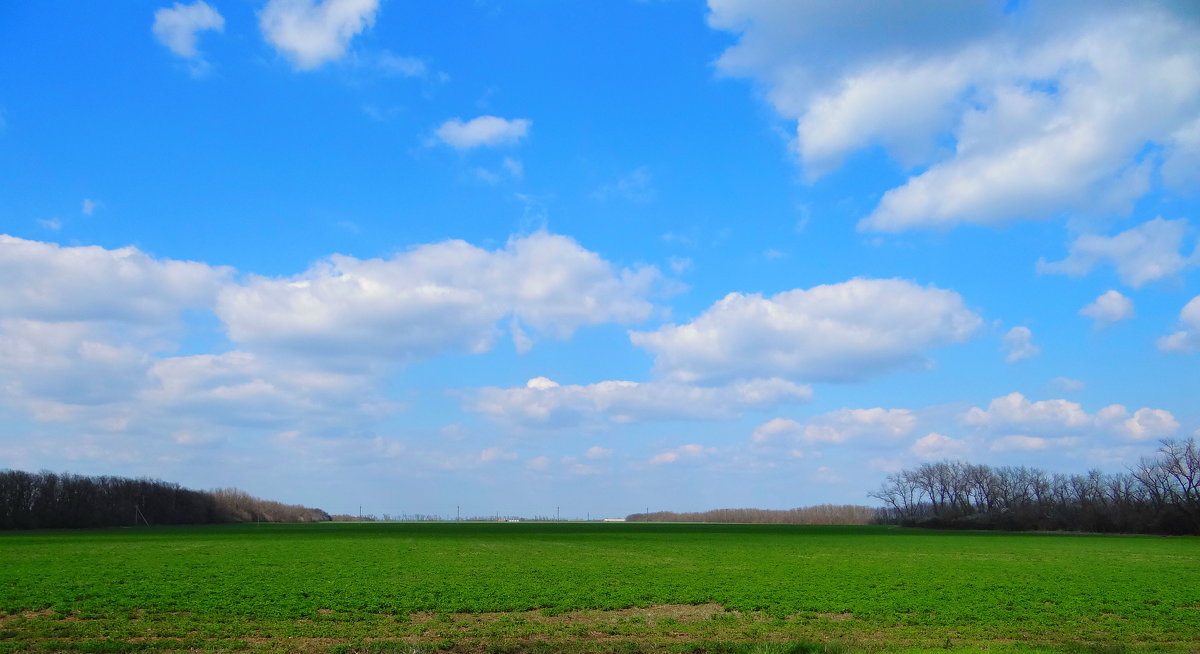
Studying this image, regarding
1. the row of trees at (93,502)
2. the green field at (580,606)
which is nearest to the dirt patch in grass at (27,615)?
the green field at (580,606)

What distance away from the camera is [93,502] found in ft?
470

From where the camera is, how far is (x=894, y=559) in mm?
49031

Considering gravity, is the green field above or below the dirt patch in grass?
below

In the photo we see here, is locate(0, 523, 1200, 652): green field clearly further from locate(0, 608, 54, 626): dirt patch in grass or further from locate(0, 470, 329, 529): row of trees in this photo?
Result: locate(0, 470, 329, 529): row of trees

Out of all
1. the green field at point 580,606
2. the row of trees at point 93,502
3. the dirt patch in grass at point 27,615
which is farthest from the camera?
the row of trees at point 93,502

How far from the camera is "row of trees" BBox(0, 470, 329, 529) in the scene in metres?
128

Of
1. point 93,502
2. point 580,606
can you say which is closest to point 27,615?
point 580,606

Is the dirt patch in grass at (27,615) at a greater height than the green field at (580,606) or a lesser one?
greater

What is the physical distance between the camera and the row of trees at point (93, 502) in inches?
5027

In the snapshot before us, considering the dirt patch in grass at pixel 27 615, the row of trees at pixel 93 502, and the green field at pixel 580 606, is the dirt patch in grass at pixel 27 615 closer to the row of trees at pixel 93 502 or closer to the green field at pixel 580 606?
the green field at pixel 580 606

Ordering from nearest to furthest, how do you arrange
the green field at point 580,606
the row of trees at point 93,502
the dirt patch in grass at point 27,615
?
1. the green field at point 580,606
2. the dirt patch in grass at point 27,615
3. the row of trees at point 93,502

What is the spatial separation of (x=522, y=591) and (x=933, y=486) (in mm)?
192123

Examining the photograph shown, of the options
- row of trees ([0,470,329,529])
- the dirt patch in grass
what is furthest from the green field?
row of trees ([0,470,329,529])

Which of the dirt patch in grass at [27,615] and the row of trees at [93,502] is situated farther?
the row of trees at [93,502]
